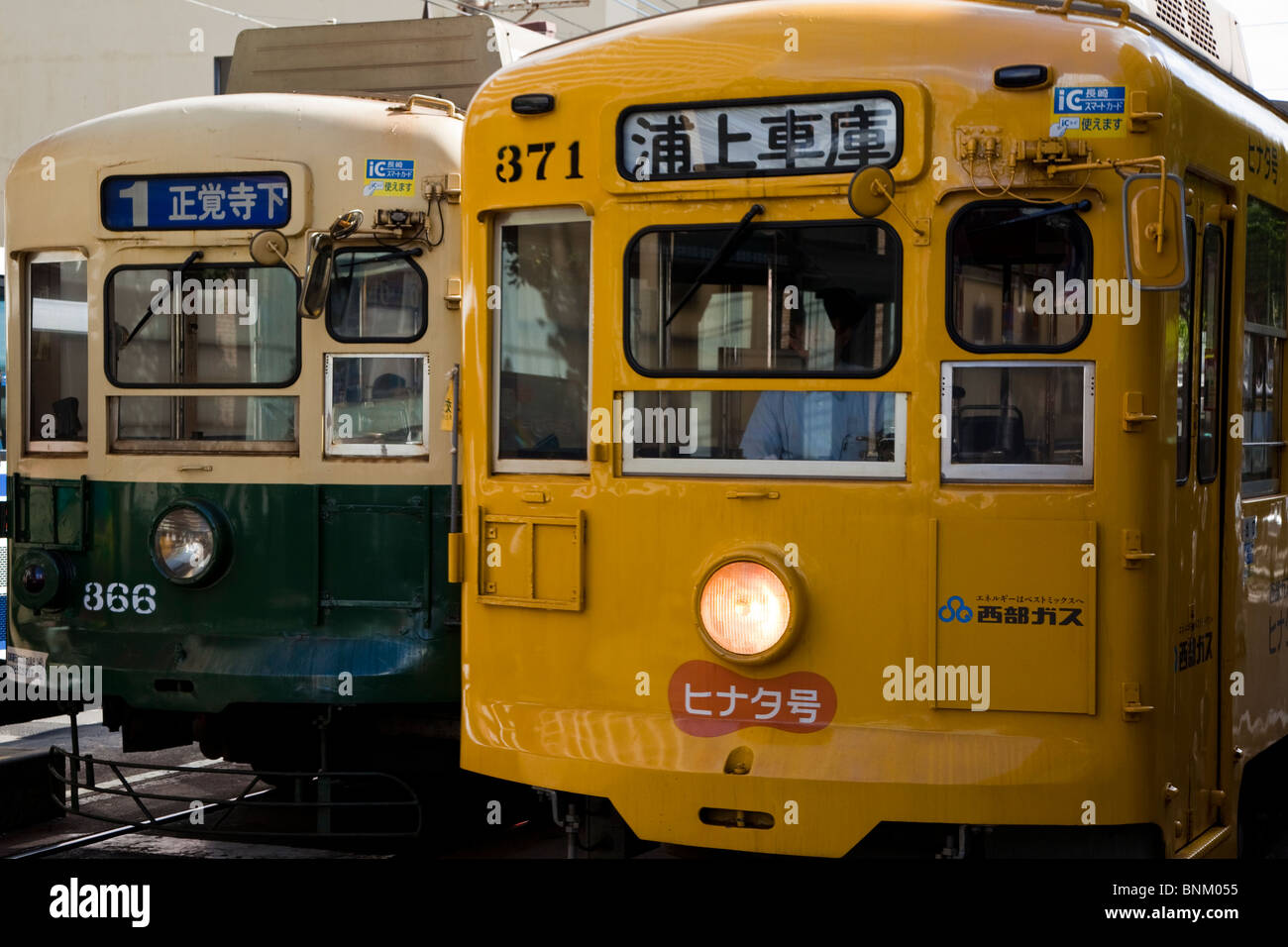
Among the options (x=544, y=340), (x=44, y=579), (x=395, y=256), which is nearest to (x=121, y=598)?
(x=44, y=579)

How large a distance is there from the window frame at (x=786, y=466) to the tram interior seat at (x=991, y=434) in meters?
0.16

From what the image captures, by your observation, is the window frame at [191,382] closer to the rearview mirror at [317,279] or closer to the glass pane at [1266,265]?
the rearview mirror at [317,279]

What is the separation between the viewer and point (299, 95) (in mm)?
6773

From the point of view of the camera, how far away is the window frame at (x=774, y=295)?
4.48 m

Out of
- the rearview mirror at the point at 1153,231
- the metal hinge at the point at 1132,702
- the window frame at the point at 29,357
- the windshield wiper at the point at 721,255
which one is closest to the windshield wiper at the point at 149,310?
the window frame at the point at 29,357

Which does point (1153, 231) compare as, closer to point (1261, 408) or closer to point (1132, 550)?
point (1132, 550)

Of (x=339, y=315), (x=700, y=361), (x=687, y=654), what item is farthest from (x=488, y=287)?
(x=339, y=315)

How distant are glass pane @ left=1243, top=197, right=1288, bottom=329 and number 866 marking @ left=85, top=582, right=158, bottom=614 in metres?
4.32

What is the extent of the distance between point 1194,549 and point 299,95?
4068 millimetres

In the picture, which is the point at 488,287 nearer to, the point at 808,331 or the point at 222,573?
the point at 808,331

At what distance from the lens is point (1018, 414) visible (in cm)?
440

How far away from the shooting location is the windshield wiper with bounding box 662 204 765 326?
14.9 feet

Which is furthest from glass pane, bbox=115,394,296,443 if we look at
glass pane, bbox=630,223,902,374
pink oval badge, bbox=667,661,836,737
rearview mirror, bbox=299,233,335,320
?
pink oval badge, bbox=667,661,836,737
